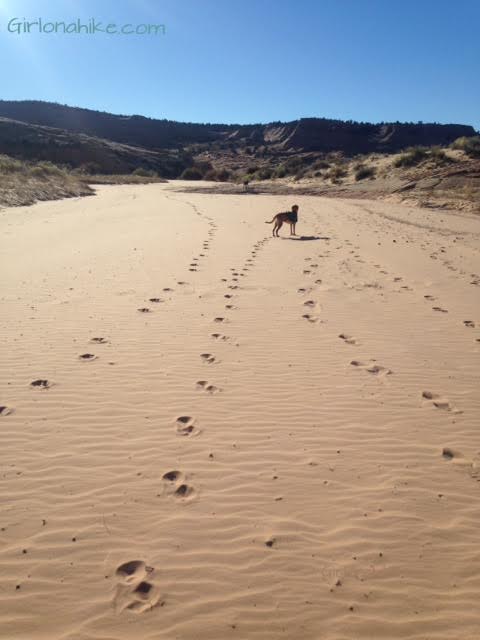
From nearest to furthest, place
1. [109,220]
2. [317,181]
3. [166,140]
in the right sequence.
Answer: [109,220] < [317,181] < [166,140]

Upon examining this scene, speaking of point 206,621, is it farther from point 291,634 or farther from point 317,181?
point 317,181

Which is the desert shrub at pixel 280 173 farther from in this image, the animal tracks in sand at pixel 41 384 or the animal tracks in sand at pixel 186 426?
the animal tracks in sand at pixel 186 426

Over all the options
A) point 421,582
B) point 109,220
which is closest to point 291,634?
point 421,582

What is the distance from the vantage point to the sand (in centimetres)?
248

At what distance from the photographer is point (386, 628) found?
2.38 metres

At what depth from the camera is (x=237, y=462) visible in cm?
366

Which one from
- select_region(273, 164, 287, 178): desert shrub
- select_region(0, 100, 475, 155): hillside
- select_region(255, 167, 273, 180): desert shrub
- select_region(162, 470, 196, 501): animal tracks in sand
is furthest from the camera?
select_region(0, 100, 475, 155): hillside

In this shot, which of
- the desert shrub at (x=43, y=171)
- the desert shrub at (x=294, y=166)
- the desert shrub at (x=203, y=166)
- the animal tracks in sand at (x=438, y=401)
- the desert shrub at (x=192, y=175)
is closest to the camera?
the animal tracks in sand at (x=438, y=401)

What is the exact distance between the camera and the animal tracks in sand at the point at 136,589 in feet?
8.02

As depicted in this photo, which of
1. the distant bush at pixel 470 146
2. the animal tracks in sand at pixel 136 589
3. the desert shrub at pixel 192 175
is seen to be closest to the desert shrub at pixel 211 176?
the desert shrub at pixel 192 175

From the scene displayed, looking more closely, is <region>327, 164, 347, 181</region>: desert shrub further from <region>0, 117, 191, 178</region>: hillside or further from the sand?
<region>0, 117, 191, 178</region>: hillside

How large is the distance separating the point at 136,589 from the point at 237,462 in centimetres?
130

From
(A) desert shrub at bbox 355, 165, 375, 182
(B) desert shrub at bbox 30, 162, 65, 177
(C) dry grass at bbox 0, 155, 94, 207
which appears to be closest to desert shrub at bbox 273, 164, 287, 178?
(A) desert shrub at bbox 355, 165, 375, 182

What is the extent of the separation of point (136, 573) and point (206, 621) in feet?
1.60
